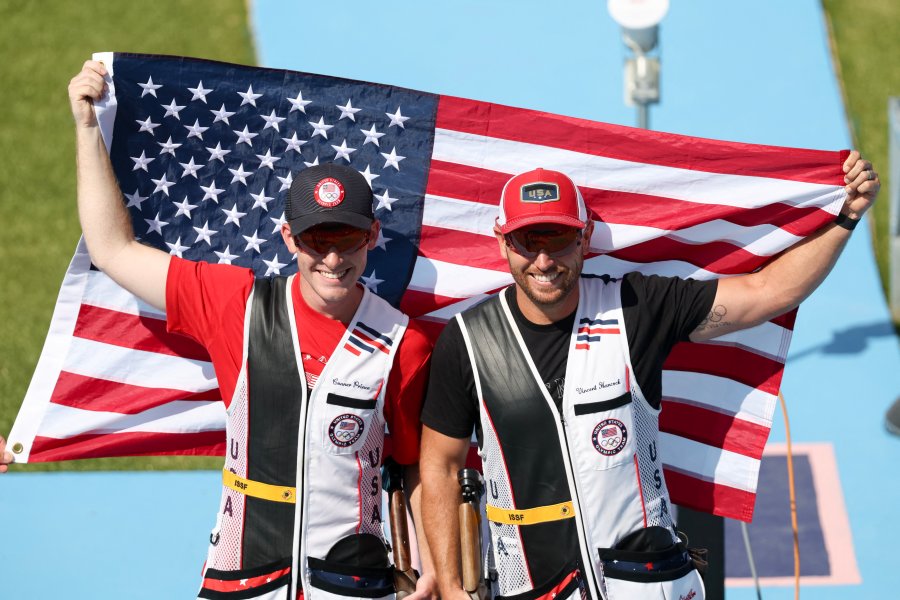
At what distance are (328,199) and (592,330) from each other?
117 cm

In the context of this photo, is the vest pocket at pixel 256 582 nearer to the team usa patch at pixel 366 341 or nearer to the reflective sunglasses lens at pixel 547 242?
the team usa patch at pixel 366 341

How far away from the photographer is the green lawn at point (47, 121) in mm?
9289

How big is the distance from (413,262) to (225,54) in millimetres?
6701

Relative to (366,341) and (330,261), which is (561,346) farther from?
(330,261)

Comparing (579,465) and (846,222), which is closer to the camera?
(579,465)

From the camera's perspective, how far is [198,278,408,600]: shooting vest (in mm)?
4816

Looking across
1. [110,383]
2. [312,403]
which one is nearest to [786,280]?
[312,403]

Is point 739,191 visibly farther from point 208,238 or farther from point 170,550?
point 170,550

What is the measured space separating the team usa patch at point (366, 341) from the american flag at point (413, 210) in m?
0.70

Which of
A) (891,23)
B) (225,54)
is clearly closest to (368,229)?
(225,54)

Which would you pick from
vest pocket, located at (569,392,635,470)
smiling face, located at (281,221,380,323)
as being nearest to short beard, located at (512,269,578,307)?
vest pocket, located at (569,392,635,470)

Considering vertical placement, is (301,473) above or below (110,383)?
below

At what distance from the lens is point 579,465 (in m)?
4.74

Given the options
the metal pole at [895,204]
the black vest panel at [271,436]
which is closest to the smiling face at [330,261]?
the black vest panel at [271,436]
